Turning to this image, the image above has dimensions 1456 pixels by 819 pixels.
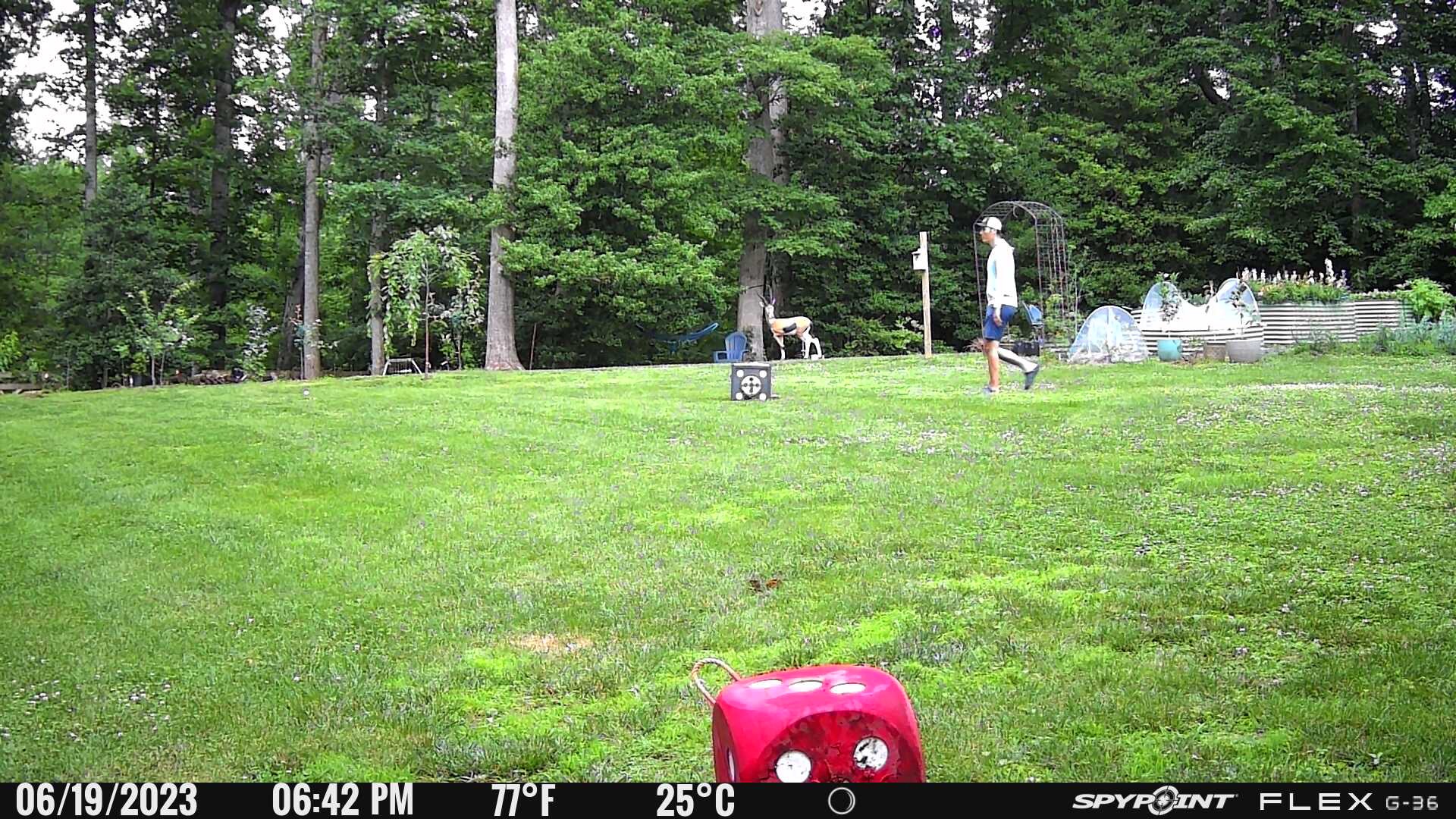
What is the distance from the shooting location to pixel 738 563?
4355mm

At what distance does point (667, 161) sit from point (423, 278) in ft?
16.6

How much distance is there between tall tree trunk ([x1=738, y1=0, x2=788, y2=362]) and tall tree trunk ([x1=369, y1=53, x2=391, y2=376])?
20.8 ft

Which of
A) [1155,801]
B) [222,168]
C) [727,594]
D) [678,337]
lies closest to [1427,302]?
[678,337]

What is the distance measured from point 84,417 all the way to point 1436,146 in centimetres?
2225

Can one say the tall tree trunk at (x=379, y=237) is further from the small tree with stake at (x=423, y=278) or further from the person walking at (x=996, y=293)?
the person walking at (x=996, y=293)

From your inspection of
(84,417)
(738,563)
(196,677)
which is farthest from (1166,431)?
(84,417)

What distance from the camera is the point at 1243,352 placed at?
1330 cm

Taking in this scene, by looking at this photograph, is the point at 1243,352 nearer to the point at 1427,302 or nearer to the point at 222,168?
the point at 1427,302

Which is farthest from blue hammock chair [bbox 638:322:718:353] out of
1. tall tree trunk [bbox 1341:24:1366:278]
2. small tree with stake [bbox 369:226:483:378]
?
tall tree trunk [bbox 1341:24:1366:278]

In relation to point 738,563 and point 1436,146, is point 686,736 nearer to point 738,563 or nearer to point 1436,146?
point 738,563

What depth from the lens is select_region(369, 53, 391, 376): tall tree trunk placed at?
18.2 metres

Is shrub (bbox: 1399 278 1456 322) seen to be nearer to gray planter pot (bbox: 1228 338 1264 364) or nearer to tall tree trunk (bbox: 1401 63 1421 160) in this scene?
gray planter pot (bbox: 1228 338 1264 364)

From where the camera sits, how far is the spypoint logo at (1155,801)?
1.94 metres

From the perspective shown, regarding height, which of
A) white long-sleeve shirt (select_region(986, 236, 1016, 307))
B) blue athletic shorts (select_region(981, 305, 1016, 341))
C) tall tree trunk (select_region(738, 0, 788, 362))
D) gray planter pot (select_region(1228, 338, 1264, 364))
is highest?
tall tree trunk (select_region(738, 0, 788, 362))
